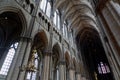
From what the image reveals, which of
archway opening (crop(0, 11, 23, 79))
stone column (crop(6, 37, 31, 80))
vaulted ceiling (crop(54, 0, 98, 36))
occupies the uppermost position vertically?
vaulted ceiling (crop(54, 0, 98, 36))

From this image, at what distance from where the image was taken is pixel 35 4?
11.0 metres

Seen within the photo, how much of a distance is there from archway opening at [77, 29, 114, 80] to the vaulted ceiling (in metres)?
2.71

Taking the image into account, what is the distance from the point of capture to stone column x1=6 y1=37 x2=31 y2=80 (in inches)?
261

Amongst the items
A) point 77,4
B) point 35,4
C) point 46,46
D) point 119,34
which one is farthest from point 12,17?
point 77,4

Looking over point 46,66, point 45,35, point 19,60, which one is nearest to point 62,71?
point 46,66

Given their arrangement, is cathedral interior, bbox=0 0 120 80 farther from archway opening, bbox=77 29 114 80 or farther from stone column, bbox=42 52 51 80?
archway opening, bbox=77 29 114 80

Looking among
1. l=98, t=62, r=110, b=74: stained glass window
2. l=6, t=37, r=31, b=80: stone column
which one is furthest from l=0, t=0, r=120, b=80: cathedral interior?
l=98, t=62, r=110, b=74: stained glass window

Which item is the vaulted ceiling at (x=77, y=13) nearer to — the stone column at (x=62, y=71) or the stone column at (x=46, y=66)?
the stone column at (x=62, y=71)

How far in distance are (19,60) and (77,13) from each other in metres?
15.4

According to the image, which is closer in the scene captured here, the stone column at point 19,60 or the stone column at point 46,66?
the stone column at point 19,60

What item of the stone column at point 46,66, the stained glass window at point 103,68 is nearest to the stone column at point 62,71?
the stone column at point 46,66

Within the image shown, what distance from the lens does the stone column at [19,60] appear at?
6.62 metres

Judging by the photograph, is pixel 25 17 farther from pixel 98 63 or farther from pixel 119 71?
pixel 98 63

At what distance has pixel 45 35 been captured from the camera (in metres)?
11.2
